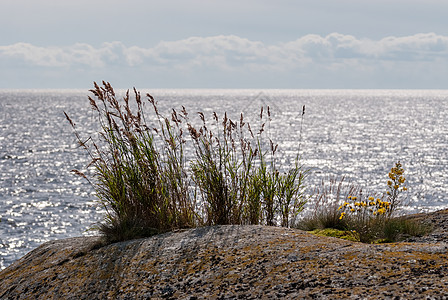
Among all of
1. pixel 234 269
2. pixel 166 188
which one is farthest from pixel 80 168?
pixel 234 269

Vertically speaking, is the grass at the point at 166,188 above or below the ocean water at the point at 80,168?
above

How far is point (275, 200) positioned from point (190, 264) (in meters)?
2.25

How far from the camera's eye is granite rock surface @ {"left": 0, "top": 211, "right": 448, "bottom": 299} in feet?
10.6

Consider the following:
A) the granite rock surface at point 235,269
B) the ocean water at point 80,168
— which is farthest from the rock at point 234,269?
the ocean water at point 80,168

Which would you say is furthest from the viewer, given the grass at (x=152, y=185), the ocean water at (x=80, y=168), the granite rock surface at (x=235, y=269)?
the ocean water at (x=80, y=168)

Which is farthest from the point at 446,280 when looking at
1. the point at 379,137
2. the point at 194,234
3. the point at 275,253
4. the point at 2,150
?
the point at 379,137

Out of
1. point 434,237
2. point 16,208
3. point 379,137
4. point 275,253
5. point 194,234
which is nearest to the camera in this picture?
point 275,253

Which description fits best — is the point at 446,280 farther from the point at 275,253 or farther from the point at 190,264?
the point at 190,264

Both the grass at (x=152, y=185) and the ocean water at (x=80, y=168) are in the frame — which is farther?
the ocean water at (x=80, y=168)

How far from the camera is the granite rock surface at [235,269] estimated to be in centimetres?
324

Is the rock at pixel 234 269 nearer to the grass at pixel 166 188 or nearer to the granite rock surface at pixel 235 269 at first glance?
the granite rock surface at pixel 235 269

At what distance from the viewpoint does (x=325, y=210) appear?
6379mm

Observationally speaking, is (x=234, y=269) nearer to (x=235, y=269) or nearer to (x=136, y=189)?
(x=235, y=269)

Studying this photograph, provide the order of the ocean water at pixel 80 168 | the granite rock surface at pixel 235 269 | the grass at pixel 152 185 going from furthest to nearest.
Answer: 1. the ocean water at pixel 80 168
2. the grass at pixel 152 185
3. the granite rock surface at pixel 235 269
